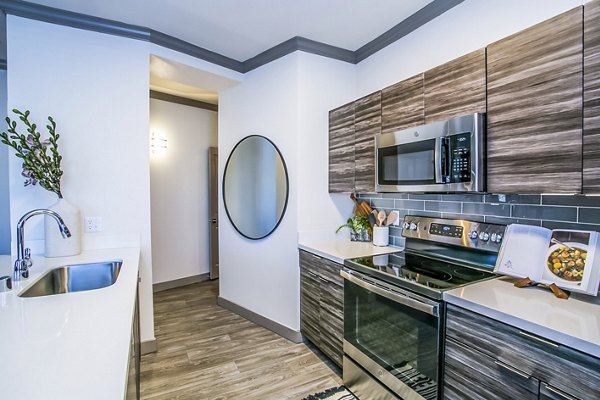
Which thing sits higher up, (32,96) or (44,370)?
(32,96)

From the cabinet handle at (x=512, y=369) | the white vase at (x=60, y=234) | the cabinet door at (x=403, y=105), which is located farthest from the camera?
the white vase at (x=60, y=234)

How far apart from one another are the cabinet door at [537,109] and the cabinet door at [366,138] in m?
0.82

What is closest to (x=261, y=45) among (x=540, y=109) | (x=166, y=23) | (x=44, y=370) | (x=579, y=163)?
(x=166, y=23)

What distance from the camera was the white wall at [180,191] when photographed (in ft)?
13.3

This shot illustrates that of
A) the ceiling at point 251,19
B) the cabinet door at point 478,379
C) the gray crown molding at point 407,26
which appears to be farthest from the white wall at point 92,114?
the cabinet door at point 478,379

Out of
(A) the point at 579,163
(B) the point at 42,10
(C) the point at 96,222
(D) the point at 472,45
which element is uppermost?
(B) the point at 42,10

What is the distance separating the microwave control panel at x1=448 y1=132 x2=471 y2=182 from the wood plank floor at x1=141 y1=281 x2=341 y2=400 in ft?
5.39

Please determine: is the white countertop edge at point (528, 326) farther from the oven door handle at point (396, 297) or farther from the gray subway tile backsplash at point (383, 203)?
the gray subway tile backsplash at point (383, 203)

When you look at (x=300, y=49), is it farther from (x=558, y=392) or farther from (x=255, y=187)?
(x=558, y=392)

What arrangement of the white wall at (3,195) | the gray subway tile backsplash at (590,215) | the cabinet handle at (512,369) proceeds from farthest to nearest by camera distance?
the white wall at (3,195) < the gray subway tile backsplash at (590,215) < the cabinet handle at (512,369)

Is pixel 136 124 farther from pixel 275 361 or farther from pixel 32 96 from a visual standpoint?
pixel 275 361

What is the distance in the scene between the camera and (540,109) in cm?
132

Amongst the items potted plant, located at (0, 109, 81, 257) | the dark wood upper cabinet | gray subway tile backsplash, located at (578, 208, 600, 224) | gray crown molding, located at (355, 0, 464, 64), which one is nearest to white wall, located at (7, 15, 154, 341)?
potted plant, located at (0, 109, 81, 257)

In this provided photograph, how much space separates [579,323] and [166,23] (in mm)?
3067
